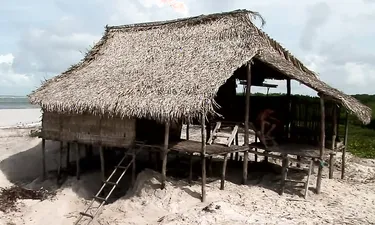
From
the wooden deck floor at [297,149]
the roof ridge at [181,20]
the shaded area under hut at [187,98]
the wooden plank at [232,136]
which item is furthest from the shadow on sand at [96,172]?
the roof ridge at [181,20]

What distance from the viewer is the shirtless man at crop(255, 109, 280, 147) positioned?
12125 mm

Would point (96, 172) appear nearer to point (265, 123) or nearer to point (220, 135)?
point (220, 135)

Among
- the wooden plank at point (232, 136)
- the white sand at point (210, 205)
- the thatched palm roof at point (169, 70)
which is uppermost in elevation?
the thatched palm roof at point (169, 70)

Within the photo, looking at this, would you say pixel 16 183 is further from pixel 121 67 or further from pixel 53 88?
pixel 121 67

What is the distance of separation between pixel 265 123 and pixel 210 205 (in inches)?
157

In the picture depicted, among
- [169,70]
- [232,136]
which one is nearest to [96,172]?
[169,70]

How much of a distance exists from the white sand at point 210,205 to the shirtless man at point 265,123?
1.27 meters

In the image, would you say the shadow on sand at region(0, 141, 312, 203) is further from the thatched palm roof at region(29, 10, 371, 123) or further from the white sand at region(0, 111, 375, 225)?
the thatched palm roof at region(29, 10, 371, 123)

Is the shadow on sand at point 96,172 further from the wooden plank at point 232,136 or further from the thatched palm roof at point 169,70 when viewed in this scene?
the thatched palm roof at point 169,70

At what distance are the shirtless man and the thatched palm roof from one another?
1633mm

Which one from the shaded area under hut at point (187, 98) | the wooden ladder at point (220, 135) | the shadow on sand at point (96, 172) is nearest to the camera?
the shaded area under hut at point (187, 98)

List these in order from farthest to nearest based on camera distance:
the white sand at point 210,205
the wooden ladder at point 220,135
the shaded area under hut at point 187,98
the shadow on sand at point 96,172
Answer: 1. the shadow on sand at point 96,172
2. the wooden ladder at point 220,135
3. the shaded area under hut at point 187,98
4. the white sand at point 210,205

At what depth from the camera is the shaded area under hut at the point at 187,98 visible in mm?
10508

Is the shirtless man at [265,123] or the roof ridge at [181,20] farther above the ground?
the roof ridge at [181,20]
